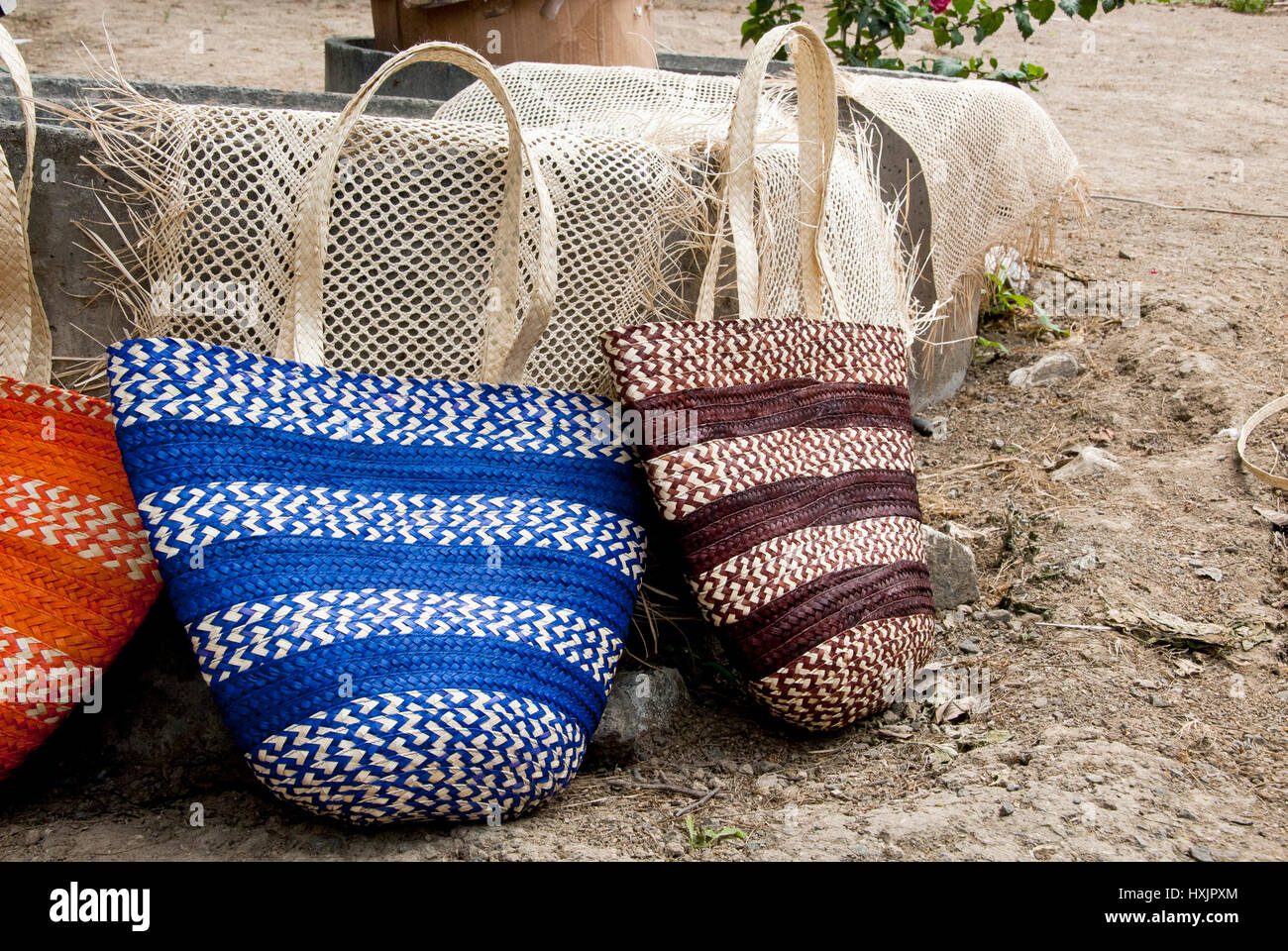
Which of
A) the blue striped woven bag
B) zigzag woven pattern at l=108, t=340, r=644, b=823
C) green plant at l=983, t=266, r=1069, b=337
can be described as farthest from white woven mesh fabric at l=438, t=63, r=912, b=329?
green plant at l=983, t=266, r=1069, b=337

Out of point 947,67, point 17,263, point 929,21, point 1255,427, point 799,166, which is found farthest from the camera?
point 929,21

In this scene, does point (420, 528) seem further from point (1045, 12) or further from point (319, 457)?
point (1045, 12)

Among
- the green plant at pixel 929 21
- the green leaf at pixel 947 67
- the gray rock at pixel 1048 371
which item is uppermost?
the green plant at pixel 929 21

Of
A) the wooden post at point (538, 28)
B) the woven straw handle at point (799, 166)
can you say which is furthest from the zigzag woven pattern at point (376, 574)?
Answer: the wooden post at point (538, 28)

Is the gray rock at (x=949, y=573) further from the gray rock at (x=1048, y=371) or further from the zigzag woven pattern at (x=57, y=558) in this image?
the zigzag woven pattern at (x=57, y=558)

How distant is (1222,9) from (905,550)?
31.4 ft

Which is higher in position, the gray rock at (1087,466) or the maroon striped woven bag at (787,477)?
the maroon striped woven bag at (787,477)

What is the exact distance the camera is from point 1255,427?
8.64ft

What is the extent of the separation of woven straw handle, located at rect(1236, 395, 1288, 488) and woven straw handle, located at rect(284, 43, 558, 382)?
1.67 metres

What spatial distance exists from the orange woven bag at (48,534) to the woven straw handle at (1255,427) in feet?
7.48

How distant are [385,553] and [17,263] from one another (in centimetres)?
77

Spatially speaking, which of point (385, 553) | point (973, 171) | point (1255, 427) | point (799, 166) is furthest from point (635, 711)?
point (973, 171)

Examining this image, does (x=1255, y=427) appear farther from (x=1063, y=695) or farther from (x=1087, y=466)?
(x=1063, y=695)

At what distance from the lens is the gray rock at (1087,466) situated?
269 cm
